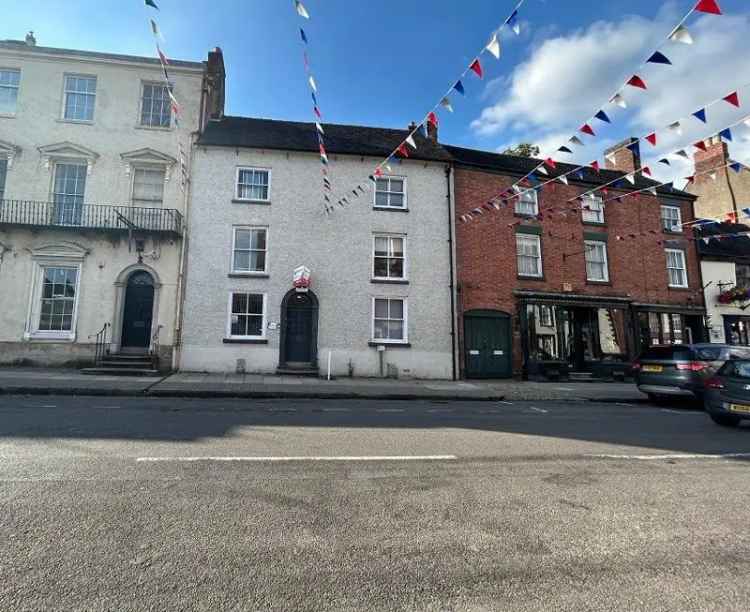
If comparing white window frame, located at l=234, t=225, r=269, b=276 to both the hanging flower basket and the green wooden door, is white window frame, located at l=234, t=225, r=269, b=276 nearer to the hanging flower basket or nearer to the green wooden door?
the green wooden door

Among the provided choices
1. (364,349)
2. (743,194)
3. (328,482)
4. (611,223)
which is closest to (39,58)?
(364,349)

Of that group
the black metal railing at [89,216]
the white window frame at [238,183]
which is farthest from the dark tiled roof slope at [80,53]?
the black metal railing at [89,216]

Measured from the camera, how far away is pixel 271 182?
1675 centimetres

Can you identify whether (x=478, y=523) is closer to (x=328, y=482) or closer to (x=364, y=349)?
(x=328, y=482)

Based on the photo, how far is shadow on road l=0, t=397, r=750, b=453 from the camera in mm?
6512

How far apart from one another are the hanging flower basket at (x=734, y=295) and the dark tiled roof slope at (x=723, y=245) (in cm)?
196

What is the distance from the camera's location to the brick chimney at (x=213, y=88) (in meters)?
16.9

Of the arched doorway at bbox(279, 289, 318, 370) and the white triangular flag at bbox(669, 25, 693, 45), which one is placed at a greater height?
the white triangular flag at bbox(669, 25, 693, 45)

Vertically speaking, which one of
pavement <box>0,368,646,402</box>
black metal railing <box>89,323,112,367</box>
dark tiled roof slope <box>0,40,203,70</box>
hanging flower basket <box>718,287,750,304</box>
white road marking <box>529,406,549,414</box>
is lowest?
white road marking <box>529,406,549,414</box>

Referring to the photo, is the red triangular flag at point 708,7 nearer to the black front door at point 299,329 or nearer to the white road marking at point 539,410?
the white road marking at point 539,410

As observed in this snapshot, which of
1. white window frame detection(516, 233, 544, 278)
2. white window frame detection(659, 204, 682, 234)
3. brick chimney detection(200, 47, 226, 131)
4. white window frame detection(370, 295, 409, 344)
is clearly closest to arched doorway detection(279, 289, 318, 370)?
white window frame detection(370, 295, 409, 344)

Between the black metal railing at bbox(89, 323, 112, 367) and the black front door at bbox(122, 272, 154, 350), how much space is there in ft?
1.70

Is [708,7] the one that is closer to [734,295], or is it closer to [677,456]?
[677,456]

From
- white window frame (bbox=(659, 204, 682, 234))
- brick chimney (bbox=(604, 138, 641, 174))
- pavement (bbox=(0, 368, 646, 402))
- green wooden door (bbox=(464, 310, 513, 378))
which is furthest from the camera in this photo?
brick chimney (bbox=(604, 138, 641, 174))
